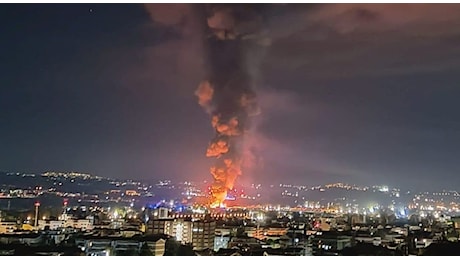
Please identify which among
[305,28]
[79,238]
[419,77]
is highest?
[305,28]

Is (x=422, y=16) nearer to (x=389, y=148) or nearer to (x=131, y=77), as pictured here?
(x=389, y=148)

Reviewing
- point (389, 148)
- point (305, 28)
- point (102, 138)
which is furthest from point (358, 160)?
point (102, 138)

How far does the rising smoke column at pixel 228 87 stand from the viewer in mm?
3535

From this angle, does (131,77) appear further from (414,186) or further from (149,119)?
(414,186)

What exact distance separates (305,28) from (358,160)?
2.47 ft

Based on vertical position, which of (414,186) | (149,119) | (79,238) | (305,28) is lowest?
(79,238)

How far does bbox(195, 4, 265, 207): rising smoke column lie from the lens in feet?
11.6

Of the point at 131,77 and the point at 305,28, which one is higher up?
the point at 305,28

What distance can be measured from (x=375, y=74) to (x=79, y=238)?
5.72 ft

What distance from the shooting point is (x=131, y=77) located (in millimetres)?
3584

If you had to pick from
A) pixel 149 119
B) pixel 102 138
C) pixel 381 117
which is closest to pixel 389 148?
pixel 381 117

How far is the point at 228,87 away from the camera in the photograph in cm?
356

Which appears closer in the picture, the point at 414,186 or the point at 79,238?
the point at 79,238

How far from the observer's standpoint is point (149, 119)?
11.8 ft
